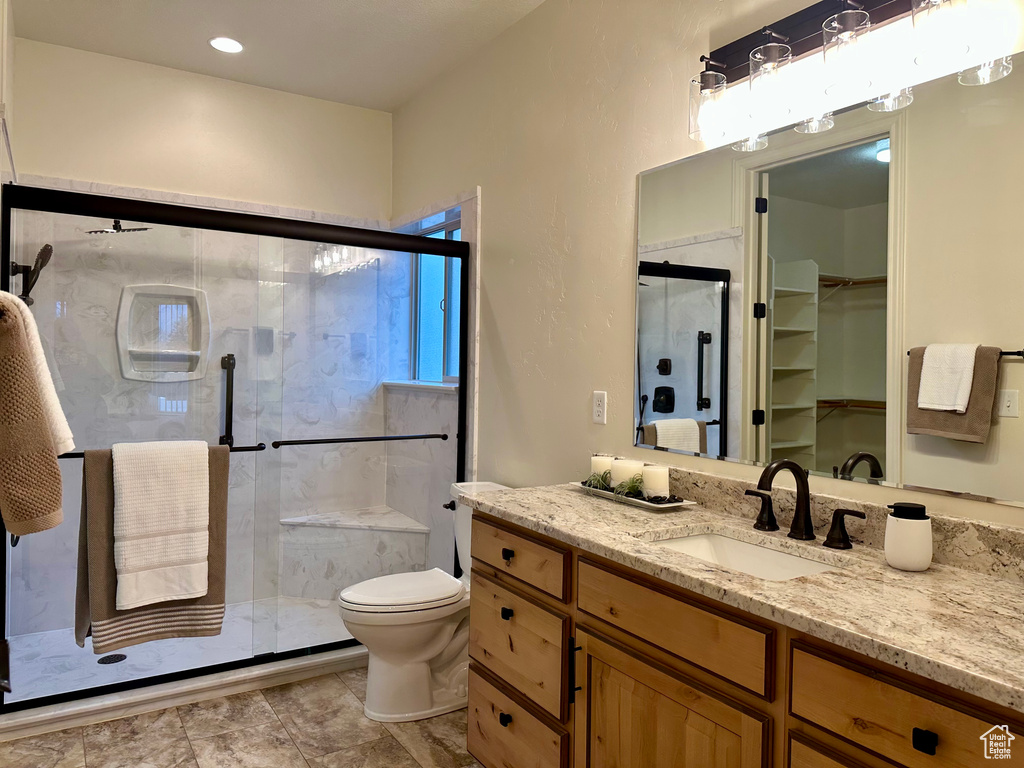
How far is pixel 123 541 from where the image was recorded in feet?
7.64

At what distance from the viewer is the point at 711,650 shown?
1.31 m

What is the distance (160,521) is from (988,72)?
8.47ft

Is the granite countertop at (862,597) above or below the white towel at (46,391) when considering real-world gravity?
below

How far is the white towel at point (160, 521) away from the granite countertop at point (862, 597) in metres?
1.24

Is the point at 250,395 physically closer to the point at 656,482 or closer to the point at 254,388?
the point at 254,388

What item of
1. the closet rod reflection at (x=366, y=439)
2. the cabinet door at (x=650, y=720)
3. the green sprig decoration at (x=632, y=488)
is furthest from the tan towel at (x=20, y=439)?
the closet rod reflection at (x=366, y=439)

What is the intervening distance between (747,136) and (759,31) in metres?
0.26

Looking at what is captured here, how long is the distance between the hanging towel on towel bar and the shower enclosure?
4.14 ft

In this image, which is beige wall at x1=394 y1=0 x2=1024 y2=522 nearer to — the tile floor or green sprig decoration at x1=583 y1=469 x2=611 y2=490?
green sprig decoration at x1=583 y1=469 x2=611 y2=490

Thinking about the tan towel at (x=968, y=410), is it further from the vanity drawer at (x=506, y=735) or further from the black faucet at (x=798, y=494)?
the vanity drawer at (x=506, y=735)

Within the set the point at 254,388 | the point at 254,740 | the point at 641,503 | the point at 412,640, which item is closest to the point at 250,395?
the point at 254,388

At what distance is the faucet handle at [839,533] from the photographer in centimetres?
155

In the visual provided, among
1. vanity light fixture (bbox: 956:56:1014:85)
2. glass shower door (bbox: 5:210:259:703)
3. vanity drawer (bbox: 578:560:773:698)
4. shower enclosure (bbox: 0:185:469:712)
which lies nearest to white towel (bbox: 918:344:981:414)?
vanity light fixture (bbox: 956:56:1014:85)

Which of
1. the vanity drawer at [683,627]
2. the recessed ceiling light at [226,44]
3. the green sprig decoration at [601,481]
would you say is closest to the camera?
the vanity drawer at [683,627]
